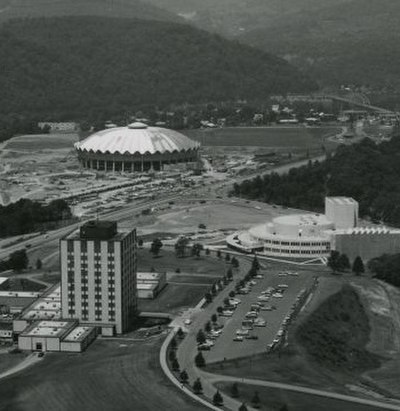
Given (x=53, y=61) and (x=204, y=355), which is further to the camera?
(x=53, y=61)

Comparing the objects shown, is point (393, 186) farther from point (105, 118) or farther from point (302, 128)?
point (105, 118)

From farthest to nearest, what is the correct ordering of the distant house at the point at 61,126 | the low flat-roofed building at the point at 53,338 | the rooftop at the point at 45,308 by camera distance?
→ the distant house at the point at 61,126, the rooftop at the point at 45,308, the low flat-roofed building at the point at 53,338

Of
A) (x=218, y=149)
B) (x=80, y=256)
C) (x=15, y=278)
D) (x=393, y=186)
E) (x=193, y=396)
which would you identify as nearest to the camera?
(x=193, y=396)

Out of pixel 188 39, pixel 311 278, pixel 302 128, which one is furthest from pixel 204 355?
pixel 188 39

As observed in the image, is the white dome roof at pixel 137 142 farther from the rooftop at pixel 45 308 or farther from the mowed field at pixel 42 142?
the rooftop at pixel 45 308

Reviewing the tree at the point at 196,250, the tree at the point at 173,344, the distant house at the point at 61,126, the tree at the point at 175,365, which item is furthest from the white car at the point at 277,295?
the distant house at the point at 61,126

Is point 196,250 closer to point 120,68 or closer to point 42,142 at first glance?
point 42,142

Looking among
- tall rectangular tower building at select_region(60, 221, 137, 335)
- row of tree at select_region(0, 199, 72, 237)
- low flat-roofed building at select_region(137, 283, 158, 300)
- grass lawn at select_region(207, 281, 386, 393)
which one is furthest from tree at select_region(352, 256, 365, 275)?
row of tree at select_region(0, 199, 72, 237)
